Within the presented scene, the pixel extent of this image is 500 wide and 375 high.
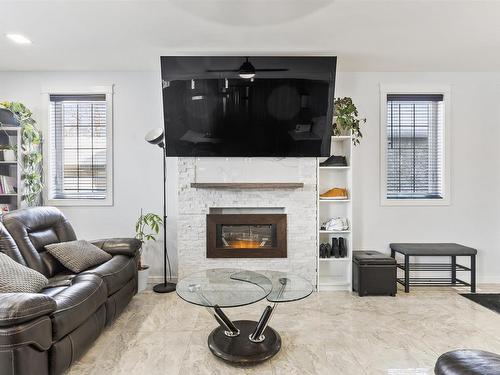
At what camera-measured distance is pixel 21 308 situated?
168 cm

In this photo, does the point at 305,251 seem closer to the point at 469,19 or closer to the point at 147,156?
the point at 147,156

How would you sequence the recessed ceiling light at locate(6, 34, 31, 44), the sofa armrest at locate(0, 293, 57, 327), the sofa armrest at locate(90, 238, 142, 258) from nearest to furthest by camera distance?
the sofa armrest at locate(0, 293, 57, 327) < the recessed ceiling light at locate(6, 34, 31, 44) < the sofa armrest at locate(90, 238, 142, 258)

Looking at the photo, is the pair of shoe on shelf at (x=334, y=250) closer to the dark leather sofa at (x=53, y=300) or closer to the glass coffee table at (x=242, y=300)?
the glass coffee table at (x=242, y=300)

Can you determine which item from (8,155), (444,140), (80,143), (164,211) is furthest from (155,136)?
(444,140)

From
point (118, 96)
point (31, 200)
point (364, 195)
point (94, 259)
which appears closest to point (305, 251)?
point (364, 195)

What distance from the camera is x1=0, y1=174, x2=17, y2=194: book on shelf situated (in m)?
3.70

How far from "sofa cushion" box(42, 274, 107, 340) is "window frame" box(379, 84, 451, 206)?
10.9ft

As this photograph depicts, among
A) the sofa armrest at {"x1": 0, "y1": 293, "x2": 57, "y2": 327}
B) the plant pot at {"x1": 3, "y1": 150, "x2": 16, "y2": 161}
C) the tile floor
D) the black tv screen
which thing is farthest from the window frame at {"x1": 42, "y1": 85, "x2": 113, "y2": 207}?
the sofa armrest at {"x1": 0, "y1": 293, "x2": 57, "y2": 327}

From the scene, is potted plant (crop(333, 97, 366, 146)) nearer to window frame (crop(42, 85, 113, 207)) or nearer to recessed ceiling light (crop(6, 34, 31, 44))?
window frame (crop(42, 85, 113, 207))

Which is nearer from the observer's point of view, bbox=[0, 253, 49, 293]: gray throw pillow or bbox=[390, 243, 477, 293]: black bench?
bbox=[0, 253, 49, 293]: gray throw pillow

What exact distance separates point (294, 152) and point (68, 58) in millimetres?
2782

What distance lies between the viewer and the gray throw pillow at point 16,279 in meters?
2.06

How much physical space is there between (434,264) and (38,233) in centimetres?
440

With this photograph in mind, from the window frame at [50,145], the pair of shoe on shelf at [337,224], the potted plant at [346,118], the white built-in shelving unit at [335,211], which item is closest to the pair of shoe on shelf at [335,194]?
the white built-in shelving unit at [335,211]
